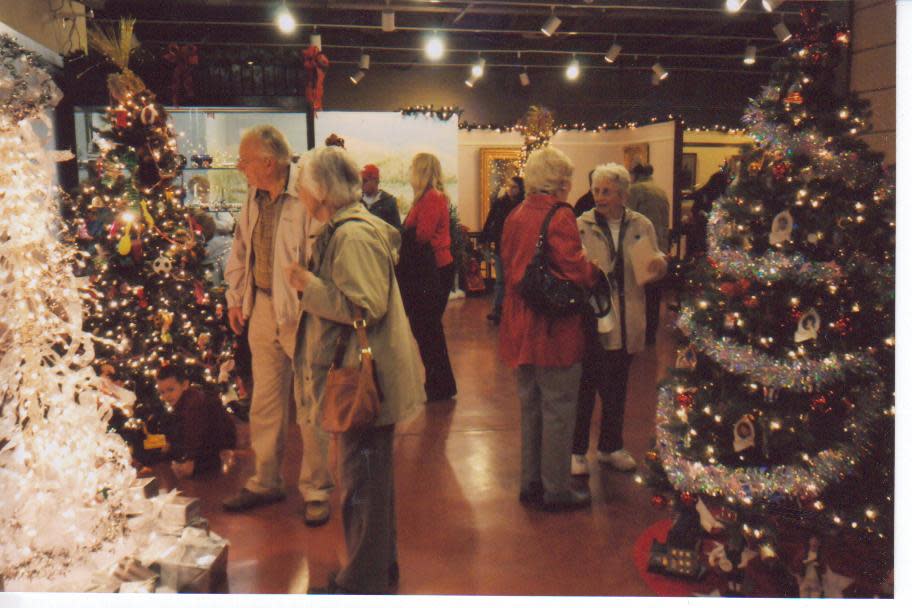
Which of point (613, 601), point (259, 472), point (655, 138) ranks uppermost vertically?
point (655, 138)

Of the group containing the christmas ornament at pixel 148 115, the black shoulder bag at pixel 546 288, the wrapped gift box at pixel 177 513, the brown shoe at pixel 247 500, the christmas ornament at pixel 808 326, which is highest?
the christmas ornament at pixel 148 115

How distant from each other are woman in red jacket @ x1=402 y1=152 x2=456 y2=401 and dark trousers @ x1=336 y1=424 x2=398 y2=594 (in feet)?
8.23

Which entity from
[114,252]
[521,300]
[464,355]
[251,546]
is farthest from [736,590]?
[464,355]

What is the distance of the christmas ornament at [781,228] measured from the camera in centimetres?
286

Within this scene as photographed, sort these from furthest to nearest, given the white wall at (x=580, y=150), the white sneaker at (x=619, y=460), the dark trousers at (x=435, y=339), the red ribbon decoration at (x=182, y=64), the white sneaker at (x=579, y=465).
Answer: the white wall at (x=580, y=150), the red ribbon decoration at (x=182, y=64), the dark trousers at (x=435, y=339), the white sneaker at (x=619, y=460), the white sneaker at (x=579, y=465)

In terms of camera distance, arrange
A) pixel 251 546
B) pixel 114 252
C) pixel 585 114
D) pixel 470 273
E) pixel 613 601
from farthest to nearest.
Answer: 1. pixel 585 114
2. pixel 470 273
3. pixel 114 252
4. pixel 251 546
5. pixel 613 601

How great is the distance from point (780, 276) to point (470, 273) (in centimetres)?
827

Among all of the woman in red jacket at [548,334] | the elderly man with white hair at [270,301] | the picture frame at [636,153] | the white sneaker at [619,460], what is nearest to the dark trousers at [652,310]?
the white sneaker at [619,460]

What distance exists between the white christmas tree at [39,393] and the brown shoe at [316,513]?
0.81 meters

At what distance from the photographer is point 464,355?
24.0 ft

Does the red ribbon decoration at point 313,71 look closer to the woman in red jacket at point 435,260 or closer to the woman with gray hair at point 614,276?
the woman in red jacket at point 435,260

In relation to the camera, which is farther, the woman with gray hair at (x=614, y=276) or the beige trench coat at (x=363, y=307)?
the woman with gray hair at (x=614, y=276)

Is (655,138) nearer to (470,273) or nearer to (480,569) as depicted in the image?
(470,273)

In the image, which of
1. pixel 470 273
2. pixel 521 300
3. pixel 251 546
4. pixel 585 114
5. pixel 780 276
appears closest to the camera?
pixel 780 276
